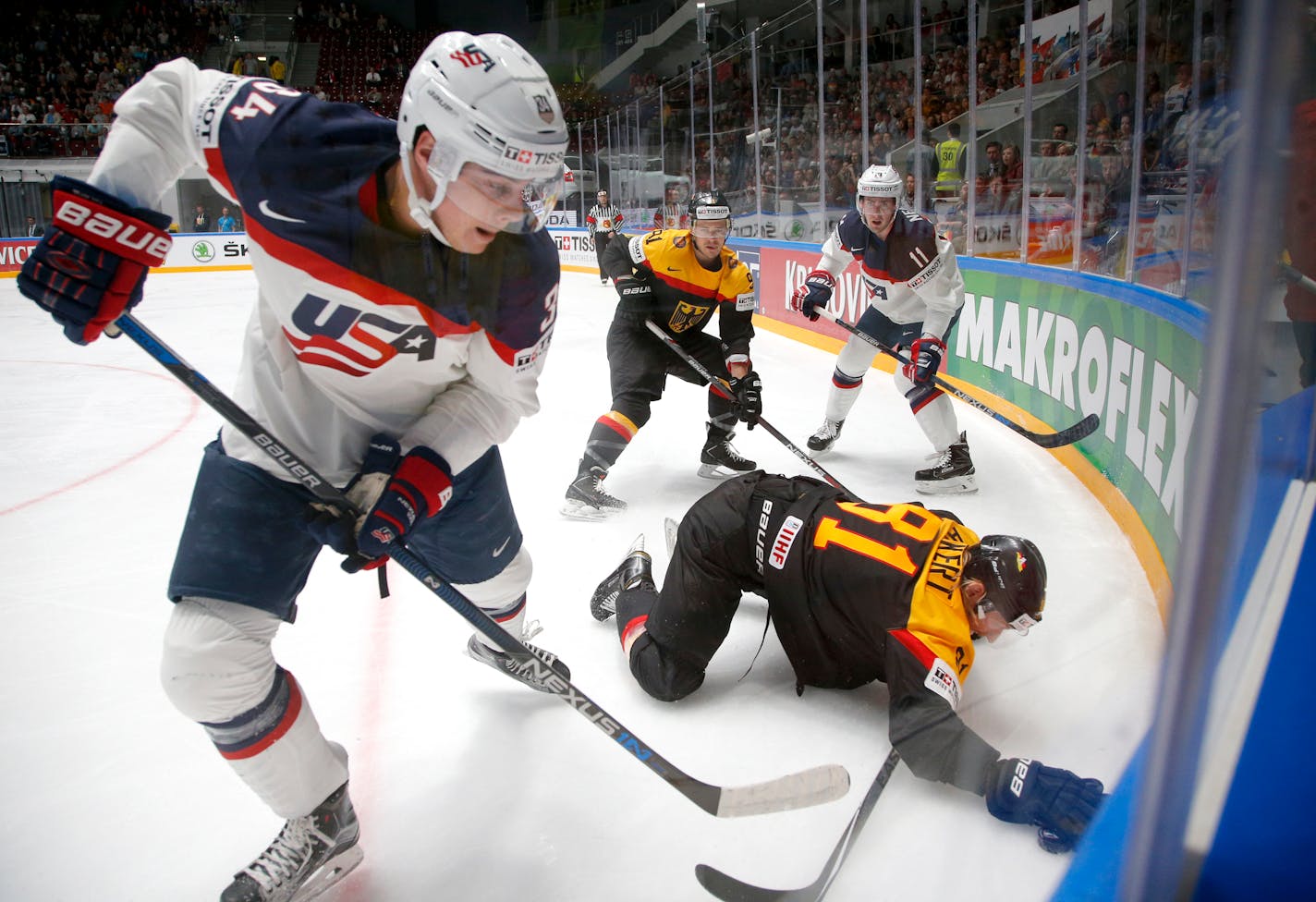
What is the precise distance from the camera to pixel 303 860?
1410 mm

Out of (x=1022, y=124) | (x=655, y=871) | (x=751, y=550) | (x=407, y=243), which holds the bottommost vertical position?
(x=655, y=871)

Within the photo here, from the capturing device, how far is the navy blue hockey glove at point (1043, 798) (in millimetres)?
1429

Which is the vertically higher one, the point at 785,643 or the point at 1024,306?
the point at 1024,306

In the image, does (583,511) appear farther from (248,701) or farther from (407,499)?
(248,701)

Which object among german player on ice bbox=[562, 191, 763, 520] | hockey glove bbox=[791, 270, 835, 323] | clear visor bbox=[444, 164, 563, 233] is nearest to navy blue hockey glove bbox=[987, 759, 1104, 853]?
clear visor bbox=[444, 164, 563, 233]

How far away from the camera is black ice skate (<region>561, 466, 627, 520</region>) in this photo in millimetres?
3176

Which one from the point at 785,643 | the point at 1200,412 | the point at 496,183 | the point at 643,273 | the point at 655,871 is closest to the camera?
the point at 1200,412

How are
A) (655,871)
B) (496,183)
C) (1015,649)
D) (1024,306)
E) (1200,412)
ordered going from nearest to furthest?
1. (1200,412)
2. (496,183)
3. (655,871)
4. (1015,649)
5. (1024,306)

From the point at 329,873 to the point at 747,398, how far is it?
2.57 metres

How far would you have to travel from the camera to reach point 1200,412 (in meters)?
0.45

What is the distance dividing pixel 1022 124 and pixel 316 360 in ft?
13.8

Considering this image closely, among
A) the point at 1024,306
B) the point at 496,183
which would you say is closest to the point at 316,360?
the point at 496,183

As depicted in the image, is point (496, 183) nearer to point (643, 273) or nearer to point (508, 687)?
point (508, 687)

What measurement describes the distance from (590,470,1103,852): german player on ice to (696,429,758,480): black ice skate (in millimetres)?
1573
